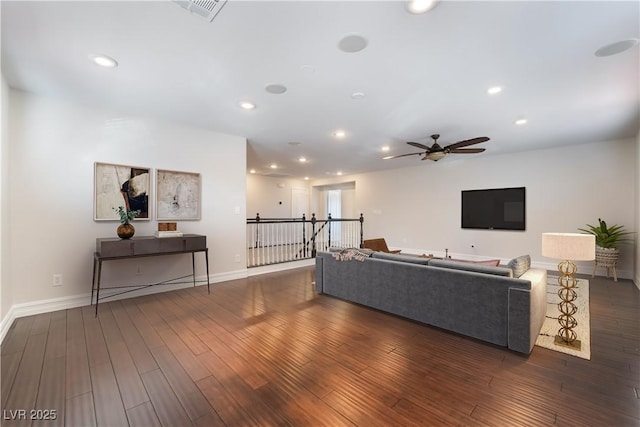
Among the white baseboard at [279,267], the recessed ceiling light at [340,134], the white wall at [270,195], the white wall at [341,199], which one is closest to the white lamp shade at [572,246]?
the recessed ceiling light at [340,134]

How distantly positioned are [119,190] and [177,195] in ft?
2.53

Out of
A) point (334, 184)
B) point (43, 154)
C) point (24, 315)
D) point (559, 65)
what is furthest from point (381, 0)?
point (334, 184)

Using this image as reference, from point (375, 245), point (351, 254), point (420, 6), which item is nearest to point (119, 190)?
point (351, 254)

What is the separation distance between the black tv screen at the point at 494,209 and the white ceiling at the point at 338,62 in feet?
7.04

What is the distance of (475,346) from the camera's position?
2574mm

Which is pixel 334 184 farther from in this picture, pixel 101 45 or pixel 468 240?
pixel 101 45

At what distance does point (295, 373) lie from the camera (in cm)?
212

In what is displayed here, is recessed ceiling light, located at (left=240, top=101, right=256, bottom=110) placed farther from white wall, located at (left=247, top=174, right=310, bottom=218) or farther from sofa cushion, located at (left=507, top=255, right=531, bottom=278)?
white wall, located at (left=247, top=174, right=310, bottom=218)

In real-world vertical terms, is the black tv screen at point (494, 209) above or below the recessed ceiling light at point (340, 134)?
below

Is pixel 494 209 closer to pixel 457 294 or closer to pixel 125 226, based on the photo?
pixel 457 294

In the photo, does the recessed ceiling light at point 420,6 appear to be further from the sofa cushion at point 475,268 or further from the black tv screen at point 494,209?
the black tv screen at point 494,209

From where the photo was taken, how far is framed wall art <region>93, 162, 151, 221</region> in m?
3.72

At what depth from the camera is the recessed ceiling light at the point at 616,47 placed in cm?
225

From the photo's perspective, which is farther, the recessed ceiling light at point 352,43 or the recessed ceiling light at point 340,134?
the recessed ceiling light at point 340,134
